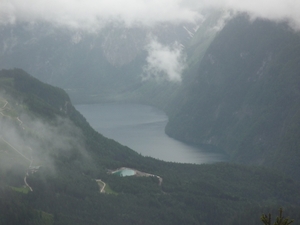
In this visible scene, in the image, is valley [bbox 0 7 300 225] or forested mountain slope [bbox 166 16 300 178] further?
forested mountain slope [bbox 166 16 300 178]

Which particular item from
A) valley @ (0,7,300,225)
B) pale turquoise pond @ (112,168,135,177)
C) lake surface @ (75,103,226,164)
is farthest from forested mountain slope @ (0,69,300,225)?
lake surface @ (75,103,226,164)

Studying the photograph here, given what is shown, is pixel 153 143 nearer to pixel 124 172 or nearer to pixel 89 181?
pixel 124 172

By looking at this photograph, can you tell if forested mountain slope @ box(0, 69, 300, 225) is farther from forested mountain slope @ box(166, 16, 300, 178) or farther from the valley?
forested mountain slope @ box(166, 16, 300, 178)

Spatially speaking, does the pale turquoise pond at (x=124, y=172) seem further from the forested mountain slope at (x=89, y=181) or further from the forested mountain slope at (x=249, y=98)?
the forested mountain slope at (x=249, y=98)

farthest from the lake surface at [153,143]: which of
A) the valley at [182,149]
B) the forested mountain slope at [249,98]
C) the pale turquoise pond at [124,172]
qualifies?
the pale turquoise pond at [124,172]

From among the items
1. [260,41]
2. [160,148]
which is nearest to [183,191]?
[160,148]

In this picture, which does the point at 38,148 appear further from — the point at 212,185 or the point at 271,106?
the point at 271,106

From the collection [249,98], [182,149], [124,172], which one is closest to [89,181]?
[124,172]

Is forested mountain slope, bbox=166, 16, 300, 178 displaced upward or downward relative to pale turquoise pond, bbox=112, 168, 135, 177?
upward
